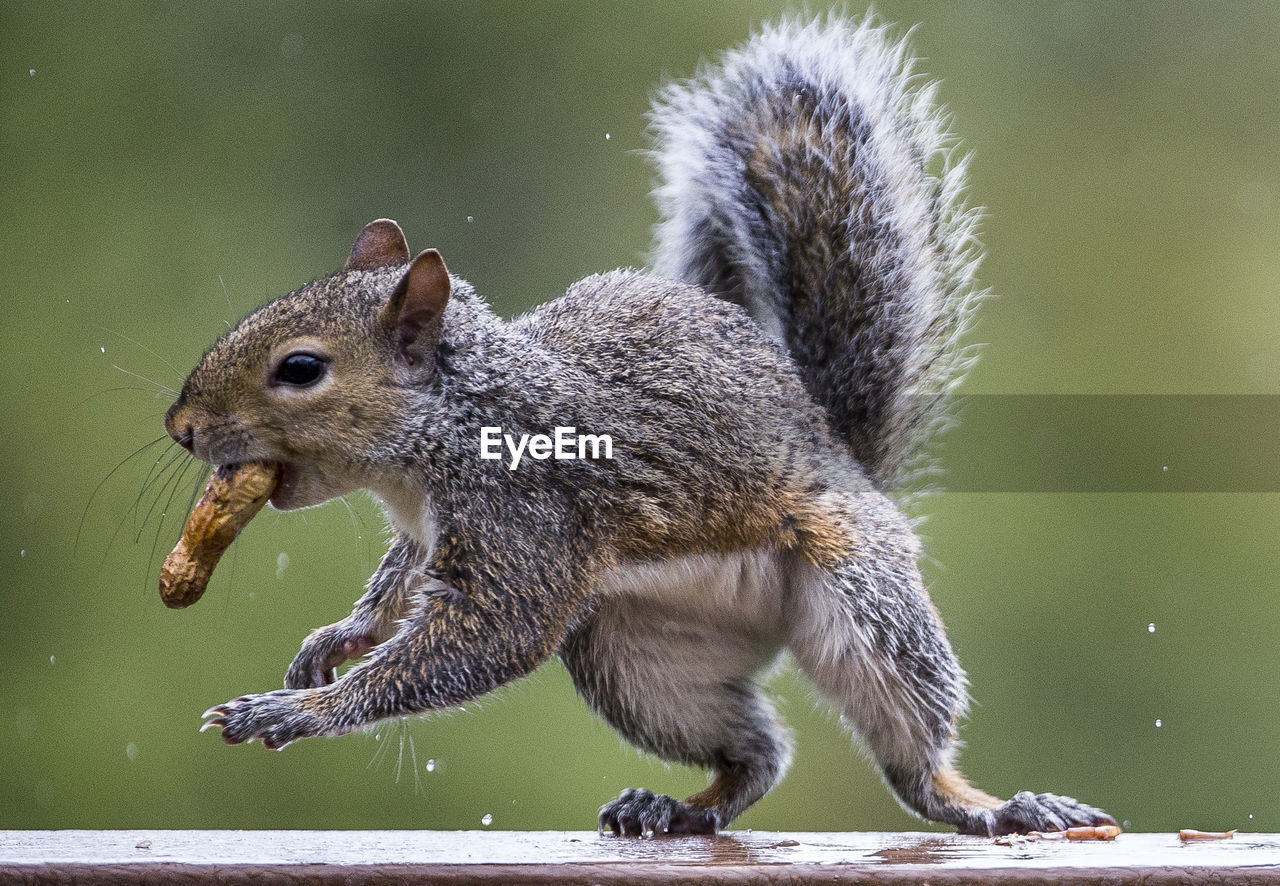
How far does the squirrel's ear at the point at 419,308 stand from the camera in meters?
1.28

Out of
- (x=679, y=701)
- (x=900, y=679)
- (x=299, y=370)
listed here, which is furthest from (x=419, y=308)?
(x=900, y=679)

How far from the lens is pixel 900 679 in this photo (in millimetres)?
1462

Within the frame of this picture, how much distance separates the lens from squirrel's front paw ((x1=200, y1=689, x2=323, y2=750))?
4.12 ft

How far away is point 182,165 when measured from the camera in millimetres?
2174

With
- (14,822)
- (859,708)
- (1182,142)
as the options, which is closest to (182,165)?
(14,822)

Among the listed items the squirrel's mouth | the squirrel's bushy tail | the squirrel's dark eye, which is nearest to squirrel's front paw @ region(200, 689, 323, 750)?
the squirrel's mouth

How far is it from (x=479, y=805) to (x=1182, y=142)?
4.63ft

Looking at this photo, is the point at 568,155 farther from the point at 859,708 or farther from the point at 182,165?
the point at 859,708

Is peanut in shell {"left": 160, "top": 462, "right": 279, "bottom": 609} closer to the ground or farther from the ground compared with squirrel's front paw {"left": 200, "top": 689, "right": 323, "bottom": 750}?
farther from the ground

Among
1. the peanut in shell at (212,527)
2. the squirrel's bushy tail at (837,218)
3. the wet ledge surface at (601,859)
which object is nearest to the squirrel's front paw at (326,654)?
the wet ledge surface at (601,859)

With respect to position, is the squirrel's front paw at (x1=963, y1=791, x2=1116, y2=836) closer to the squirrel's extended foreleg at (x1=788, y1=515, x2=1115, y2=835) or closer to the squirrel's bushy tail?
the squirrel's extended foreleg at (x1=788, y1=515, x2=1115, y2=835)

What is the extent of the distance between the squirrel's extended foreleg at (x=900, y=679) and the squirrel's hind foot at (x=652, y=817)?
18cm

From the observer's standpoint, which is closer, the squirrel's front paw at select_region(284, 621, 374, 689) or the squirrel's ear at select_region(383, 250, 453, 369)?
the squirrel's ear at select_region(383, 250, 453, 369)
